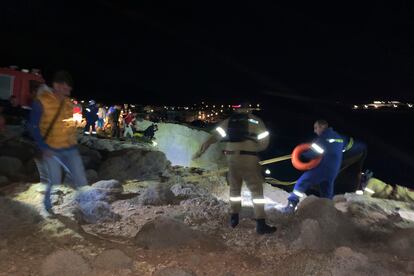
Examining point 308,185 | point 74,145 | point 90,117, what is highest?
point 74,145

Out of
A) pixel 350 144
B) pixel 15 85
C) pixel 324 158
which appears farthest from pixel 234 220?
pixel 15 85

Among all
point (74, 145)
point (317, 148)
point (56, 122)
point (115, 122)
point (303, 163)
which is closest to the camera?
point (56, 122)

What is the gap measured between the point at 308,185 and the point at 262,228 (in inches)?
82.1

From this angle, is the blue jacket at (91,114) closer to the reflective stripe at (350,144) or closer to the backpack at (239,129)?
the reflective stripe at (350,144)

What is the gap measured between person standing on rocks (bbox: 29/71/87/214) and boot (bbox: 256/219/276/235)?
211 centimetres

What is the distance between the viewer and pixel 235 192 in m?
5.56

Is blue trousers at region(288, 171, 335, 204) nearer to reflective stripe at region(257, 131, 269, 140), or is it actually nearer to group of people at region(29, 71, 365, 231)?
group of people at region(29, 71, 365, 231)

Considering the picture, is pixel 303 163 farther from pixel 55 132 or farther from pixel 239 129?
pixel 55 132

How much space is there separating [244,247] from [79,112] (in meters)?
15.8

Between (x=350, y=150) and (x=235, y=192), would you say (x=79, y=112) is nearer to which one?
(x=350, y=150)

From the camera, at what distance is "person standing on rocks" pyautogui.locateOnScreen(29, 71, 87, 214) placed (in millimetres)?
4680

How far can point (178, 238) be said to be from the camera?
4559 mm

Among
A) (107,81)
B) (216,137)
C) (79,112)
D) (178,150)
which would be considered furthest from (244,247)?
(107,81)

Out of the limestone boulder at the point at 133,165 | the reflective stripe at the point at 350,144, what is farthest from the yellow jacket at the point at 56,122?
the reflective stripe at the point at 350,144
